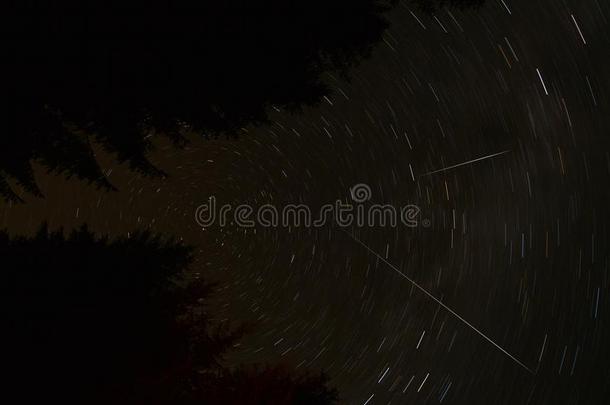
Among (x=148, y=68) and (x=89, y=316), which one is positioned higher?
(x=148, y=68)

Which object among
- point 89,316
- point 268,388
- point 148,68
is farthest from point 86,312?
point 268,388

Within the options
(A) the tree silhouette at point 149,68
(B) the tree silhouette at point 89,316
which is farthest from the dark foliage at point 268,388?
(A) the tree silhouette at point 149,68

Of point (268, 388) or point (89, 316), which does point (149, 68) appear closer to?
point (89, 316)

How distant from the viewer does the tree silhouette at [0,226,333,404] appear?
172 centimetres

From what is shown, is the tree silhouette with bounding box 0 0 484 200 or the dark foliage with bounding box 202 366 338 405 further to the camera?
the dark foliage with bounding box 202 366 338 405

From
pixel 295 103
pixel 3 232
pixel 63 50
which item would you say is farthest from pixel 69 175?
pixel 295 103

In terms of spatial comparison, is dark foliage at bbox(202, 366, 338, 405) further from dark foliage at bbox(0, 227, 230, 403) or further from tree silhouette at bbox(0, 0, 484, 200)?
tree silhouette at bbox(0, 0, 484, 200)

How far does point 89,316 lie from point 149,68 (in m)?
0.91

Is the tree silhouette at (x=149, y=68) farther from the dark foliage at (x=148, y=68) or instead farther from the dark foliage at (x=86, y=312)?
the dark foliage at (x=86, y=312)

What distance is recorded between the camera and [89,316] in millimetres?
1848

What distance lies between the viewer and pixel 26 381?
66.3 inches

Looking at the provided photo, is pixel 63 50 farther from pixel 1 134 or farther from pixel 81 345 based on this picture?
pixel 81 345

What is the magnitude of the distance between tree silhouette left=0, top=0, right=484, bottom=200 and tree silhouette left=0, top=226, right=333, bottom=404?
27 centimetres

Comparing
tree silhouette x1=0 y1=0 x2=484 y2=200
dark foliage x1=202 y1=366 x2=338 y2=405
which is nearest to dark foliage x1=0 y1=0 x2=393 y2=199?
tree silhouette x1=0 y1=0 x2=484 y2=200
